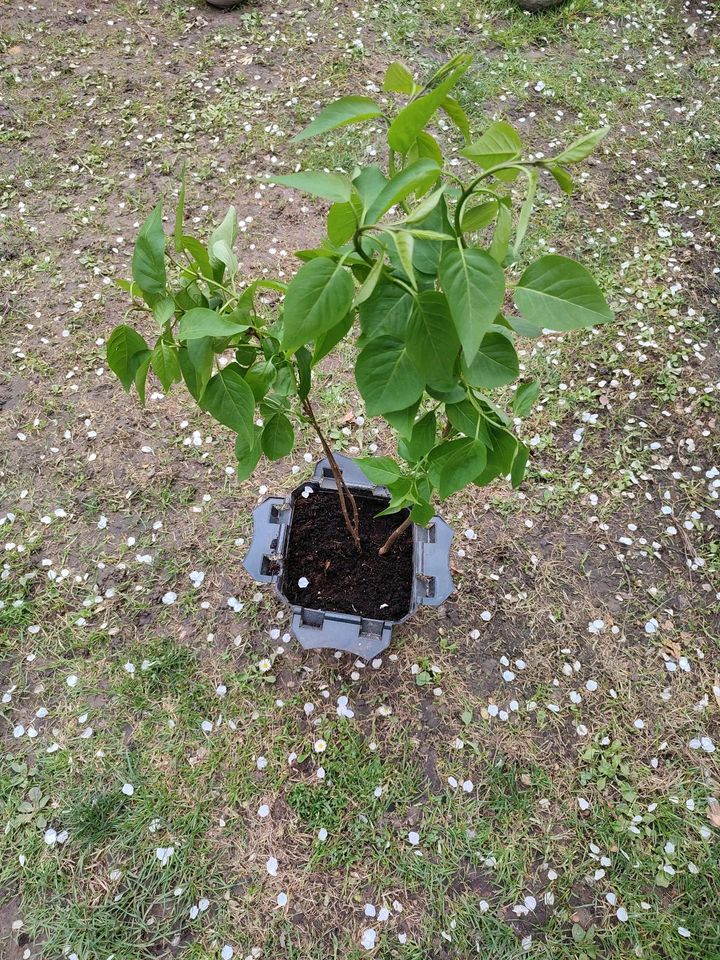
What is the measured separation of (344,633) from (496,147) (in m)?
1.34

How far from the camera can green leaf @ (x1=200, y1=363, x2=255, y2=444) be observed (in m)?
1.09

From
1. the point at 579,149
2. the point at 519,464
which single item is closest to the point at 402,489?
the point at 519,464

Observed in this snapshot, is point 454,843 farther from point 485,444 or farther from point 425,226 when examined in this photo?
point 425,226

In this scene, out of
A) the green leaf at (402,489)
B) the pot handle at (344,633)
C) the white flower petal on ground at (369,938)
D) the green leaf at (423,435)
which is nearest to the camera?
the green leaf at (423,435)

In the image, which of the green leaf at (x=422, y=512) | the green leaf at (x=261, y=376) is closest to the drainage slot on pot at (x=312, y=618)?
the green leaf at (x=422, y=512)

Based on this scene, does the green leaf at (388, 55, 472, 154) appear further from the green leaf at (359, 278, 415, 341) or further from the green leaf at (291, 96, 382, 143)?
the green leaf at (359, 278, 415, 341)

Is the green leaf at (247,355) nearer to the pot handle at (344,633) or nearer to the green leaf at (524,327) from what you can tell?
the green leaf at (524,327)

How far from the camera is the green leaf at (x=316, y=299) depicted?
0.83 meters

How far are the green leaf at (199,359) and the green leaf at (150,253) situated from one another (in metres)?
0.12

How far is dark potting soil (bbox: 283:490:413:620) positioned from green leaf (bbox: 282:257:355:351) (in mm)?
1156

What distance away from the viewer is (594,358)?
273 cm

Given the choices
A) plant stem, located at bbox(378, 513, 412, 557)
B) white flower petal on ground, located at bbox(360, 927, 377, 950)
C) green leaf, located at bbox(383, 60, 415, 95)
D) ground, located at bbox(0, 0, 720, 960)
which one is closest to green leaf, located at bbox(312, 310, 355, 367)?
green leaf, located at bbox(383, 60, 415, 95)

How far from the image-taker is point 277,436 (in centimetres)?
139

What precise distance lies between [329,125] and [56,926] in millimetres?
2075
